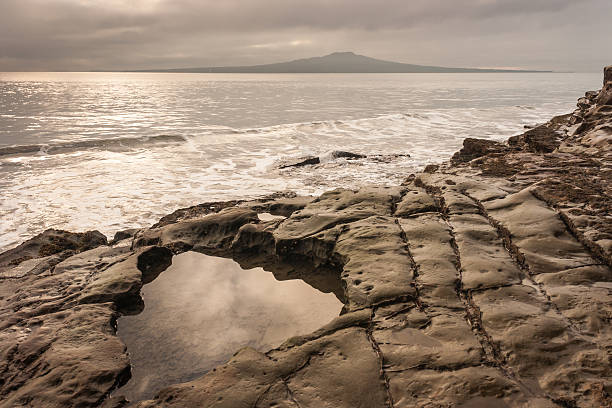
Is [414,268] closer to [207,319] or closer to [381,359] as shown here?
[381,359]

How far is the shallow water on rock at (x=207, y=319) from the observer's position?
16.1ft

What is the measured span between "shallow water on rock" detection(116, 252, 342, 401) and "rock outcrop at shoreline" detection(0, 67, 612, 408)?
0.30 metres

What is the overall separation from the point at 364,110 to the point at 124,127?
26.8 meters

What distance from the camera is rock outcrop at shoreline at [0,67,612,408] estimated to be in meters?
3.65

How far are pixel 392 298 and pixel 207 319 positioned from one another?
2.95m

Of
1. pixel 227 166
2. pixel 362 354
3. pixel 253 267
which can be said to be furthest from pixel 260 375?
pixel 227 166

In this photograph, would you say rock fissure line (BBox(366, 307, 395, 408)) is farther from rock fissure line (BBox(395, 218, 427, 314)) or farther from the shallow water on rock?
the shallow water on rock

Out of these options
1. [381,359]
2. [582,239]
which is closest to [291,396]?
[381,359]

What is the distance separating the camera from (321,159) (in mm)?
19656

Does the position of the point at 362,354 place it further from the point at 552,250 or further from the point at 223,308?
the point at 552,250

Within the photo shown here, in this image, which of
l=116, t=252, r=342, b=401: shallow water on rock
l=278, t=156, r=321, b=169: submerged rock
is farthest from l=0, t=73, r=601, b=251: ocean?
l=116, t=252, r=342, b=401: shallow water on rock

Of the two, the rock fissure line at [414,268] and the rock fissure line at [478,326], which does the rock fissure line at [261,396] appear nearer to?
the rock fissure line at [414,268]

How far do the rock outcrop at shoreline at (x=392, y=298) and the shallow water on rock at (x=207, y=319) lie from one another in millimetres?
302

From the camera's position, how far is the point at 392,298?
4.93 metres
